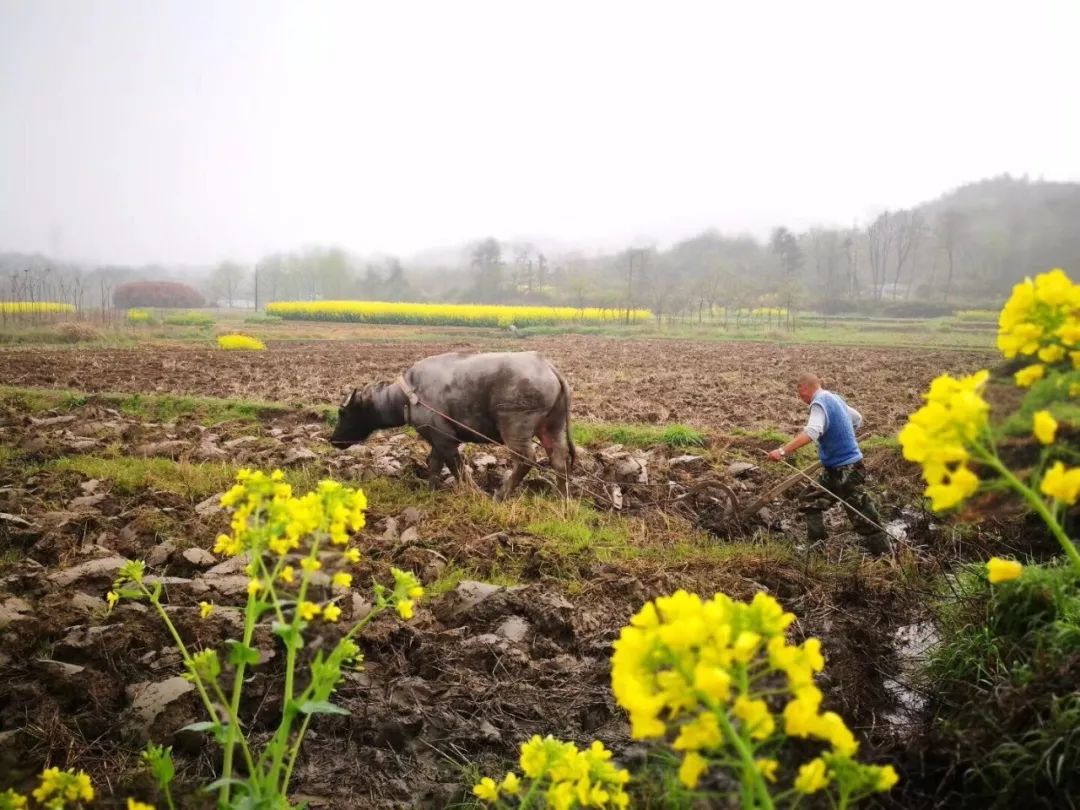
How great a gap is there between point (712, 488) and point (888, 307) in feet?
111

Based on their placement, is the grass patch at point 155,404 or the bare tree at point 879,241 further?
the bare tree at point 879,241

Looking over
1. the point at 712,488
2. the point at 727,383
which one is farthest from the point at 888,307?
the point at 712,488

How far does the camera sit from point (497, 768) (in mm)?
2881

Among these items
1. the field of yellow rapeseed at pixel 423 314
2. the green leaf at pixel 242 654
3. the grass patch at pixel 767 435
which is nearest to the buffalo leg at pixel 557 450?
the grass patch at pixel 767 435

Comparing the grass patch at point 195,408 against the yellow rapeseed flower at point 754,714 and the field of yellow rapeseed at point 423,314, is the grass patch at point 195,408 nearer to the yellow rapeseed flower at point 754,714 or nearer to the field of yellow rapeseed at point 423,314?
the yellow rapeseed flower at point 754,714

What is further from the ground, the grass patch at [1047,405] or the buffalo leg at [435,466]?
the grass patch at [1047,405]

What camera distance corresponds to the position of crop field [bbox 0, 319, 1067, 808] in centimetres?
288

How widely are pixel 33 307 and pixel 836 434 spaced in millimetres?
18153

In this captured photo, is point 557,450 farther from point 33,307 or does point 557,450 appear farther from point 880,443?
point 33,307

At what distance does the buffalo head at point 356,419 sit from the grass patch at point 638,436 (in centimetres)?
232

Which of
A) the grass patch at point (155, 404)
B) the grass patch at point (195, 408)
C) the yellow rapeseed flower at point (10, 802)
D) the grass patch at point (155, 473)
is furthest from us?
the grass patch at point (195, 408)

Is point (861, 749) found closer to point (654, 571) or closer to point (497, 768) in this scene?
point (497, 768)

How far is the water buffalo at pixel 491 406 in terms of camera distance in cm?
633

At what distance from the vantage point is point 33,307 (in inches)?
648
